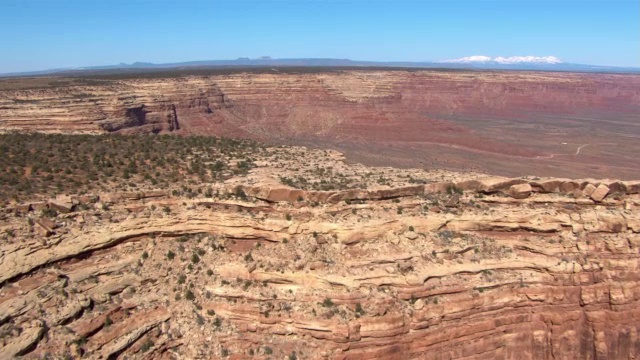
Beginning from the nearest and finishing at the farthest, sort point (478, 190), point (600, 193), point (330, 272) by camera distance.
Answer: point (330, 272) → point (600, 193) → point (478, 190)

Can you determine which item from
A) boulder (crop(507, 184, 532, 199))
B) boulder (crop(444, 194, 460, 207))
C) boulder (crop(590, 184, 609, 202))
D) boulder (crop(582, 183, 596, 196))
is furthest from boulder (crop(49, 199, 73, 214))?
boulder (crop(590, 184, 609, 202))

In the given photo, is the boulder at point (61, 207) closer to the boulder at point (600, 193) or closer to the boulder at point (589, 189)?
the boulder at point (589, 189)

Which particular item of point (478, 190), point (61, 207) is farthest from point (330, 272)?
point (61, 207)

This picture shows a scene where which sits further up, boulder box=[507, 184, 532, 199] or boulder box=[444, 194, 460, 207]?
boulder box=[507, 184, 532, 199]

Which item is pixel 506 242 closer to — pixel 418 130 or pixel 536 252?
pixel 536 252

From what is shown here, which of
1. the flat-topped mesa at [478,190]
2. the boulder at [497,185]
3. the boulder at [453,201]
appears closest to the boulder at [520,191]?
the flat-topped mesa at [478,190]

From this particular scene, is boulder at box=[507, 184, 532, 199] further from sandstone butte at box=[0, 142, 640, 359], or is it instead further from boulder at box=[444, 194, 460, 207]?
boulder at box=[444, 194, 460, 207]

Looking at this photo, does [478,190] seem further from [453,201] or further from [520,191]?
[520,191]
